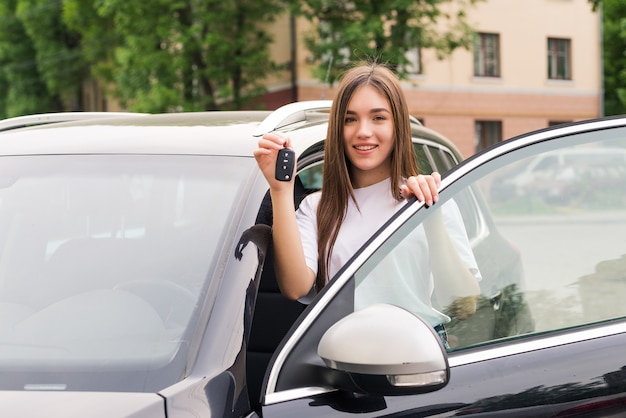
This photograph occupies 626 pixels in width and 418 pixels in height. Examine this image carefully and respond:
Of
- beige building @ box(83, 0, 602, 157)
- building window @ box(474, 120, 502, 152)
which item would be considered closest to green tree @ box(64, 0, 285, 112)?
beige building @ box(83, 0, 602, 157)

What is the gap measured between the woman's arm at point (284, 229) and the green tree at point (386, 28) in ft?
56.7

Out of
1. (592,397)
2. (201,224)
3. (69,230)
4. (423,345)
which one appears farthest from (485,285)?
(69,230)

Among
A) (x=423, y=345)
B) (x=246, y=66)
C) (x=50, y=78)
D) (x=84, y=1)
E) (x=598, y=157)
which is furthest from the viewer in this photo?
(x=50, y=78)

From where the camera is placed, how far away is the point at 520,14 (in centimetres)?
3067

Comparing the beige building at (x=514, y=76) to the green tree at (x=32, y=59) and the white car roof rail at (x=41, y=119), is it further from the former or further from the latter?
the white car roof rail at (x=41, y=119)

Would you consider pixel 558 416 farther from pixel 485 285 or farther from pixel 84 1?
pixel 84 1

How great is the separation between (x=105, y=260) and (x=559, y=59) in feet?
105

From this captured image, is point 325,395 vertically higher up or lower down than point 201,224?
lower down

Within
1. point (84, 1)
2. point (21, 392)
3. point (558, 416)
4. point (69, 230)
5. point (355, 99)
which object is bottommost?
point (558, 416)

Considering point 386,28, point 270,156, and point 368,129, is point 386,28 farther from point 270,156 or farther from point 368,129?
point 270,156

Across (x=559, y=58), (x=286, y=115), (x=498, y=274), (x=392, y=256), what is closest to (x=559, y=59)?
(x=559, y=58)

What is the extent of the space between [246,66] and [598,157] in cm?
2003

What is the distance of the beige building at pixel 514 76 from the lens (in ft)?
94.7

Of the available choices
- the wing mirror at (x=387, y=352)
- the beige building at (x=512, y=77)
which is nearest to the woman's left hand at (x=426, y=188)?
the wing mirror at (x=387, y=352)
